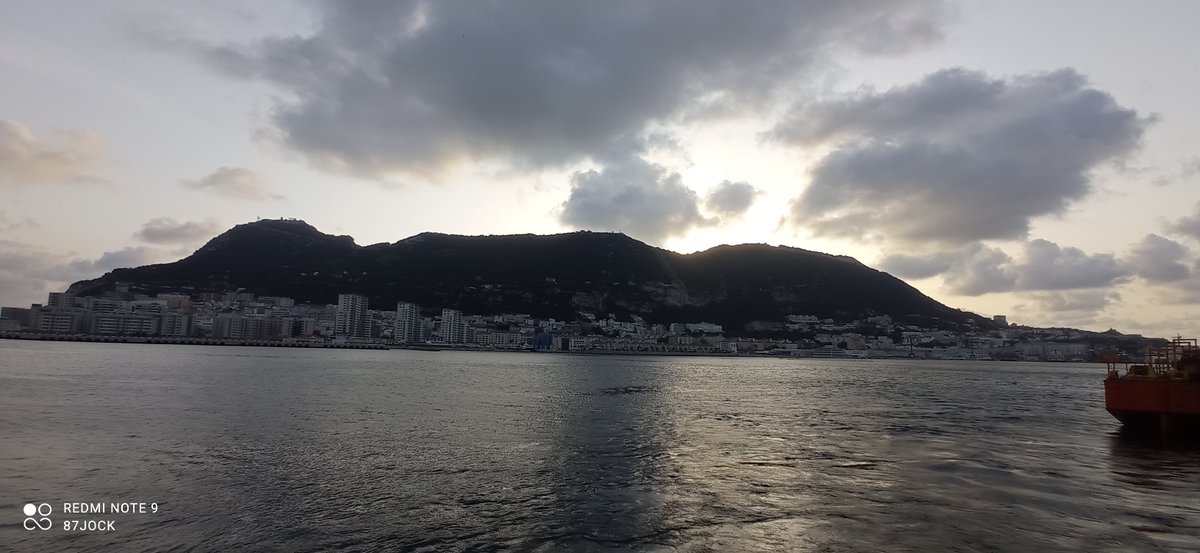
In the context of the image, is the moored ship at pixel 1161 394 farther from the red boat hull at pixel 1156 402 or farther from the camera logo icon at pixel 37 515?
the camera logo icon at pixel 37 515

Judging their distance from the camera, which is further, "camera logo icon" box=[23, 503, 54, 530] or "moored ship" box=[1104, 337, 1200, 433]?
"moored ship" box=[1104, 337, 1200, 433]

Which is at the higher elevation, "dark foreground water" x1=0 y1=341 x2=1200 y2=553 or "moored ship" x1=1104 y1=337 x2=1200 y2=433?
"moored ship" x1=1104 y1=337 x2=1200 y2=433

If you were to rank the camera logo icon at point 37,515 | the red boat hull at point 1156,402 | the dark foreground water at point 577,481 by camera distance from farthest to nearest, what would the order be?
1. the red boat hull at point 1156,402
2. the camera logo icon at point 37,515
3. the dark foreground water at point 577,481

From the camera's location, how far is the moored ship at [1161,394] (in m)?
31.8

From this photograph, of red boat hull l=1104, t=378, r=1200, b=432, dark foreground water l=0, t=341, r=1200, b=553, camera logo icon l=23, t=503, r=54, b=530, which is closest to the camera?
dark foreground water l=0, t=341, r=1200, b=553

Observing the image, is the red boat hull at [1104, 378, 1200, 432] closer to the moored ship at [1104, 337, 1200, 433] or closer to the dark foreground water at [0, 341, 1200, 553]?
the moored ship at [1104, 337, 1200, 433]

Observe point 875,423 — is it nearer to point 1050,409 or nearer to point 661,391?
point 1050,409

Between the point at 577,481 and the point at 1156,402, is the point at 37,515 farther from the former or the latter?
the point at 1156,402

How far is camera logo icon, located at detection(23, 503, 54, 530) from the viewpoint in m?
14.8

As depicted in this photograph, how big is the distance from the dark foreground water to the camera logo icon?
181mm

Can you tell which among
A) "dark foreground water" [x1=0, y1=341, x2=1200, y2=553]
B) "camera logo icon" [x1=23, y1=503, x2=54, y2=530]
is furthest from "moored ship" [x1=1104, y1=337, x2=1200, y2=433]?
"camera logo icon" [x1=23, y1=503, x2=54, y2=530]

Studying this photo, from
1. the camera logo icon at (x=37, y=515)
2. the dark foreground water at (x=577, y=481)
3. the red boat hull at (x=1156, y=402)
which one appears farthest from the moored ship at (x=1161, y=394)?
the camera logo icon at (x=37, y=515)

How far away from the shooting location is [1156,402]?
32.8 m

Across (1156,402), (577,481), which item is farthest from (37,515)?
(1156,402)
